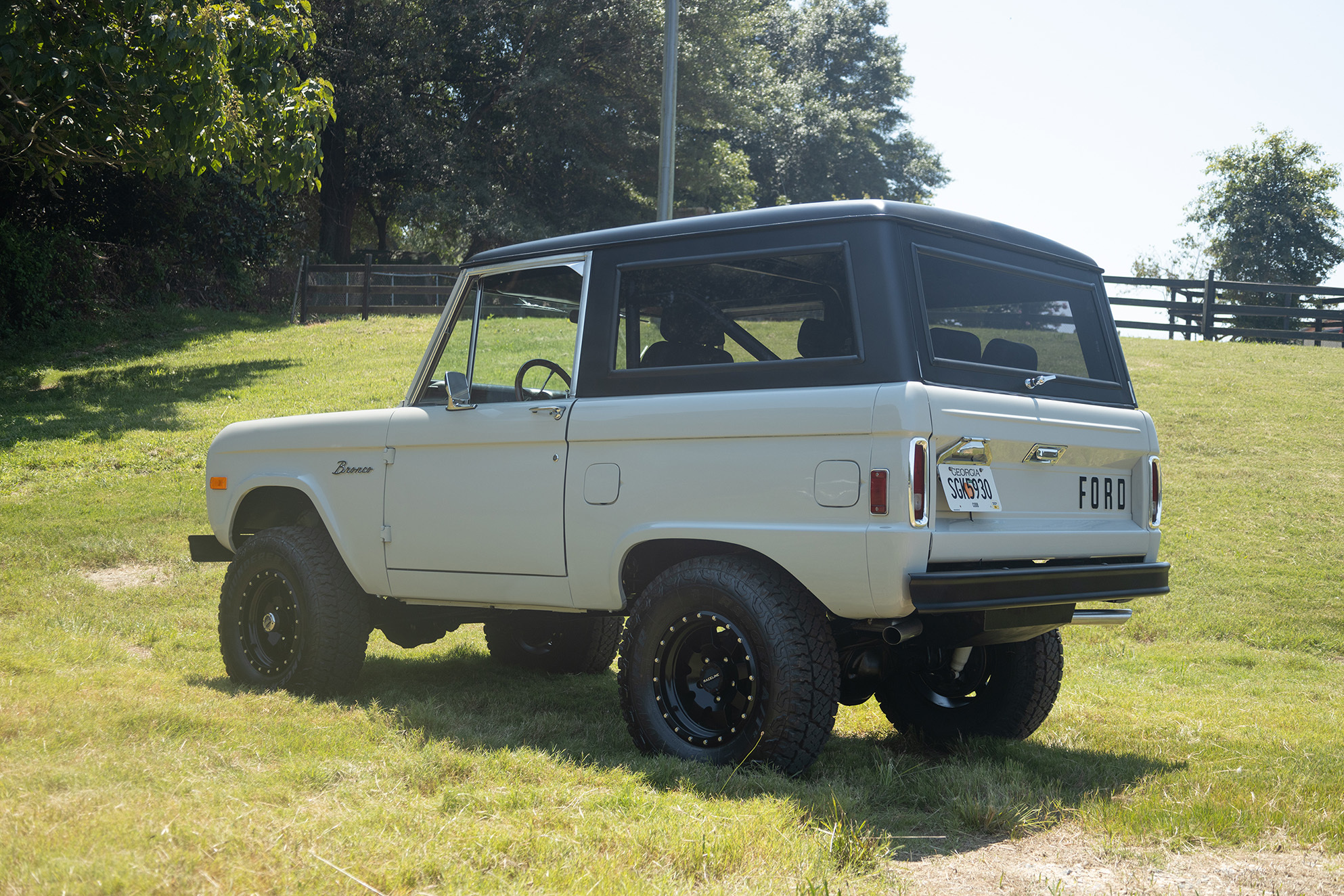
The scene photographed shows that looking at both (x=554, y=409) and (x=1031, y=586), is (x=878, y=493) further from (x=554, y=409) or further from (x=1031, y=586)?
(x=554, y=409)

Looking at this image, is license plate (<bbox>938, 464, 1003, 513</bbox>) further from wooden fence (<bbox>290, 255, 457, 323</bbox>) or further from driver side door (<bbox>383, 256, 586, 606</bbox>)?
wooden fence (<bbox>290, 255, 457, 323</bbox>)

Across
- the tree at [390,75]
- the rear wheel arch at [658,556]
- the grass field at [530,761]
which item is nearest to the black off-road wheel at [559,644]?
the grass field at [530,761]

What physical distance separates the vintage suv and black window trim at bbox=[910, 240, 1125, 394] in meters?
0.01

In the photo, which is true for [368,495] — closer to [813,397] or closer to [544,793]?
[544,793]

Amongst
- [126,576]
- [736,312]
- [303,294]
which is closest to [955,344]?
[736,312]

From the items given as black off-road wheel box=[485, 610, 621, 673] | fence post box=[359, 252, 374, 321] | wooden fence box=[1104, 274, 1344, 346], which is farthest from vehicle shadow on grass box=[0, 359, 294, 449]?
wooden fence box=[1104, 274, 1344, 346]

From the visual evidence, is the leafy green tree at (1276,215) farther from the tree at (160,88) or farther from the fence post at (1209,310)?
the tree at (160,88)

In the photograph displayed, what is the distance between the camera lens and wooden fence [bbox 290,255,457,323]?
81.4 ft

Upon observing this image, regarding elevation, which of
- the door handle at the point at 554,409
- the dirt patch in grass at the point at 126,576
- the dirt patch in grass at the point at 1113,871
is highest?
the door handle at the point at 554,409

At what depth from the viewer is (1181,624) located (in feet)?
26.8

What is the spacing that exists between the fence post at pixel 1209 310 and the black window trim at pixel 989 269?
20307mm

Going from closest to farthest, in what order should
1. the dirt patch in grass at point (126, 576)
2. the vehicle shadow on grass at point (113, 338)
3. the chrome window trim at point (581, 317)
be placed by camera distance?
the chrome window trim at point (581, 317)
the dirt patch in grass at point (126, 576)
the vehicle shadow on grass at point (113, 338)

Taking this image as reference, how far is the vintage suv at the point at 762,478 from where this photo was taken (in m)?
3.70

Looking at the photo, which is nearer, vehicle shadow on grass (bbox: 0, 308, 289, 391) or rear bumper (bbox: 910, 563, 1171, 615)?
rear bumper (bbox: 910, 563, 1171, 615)
